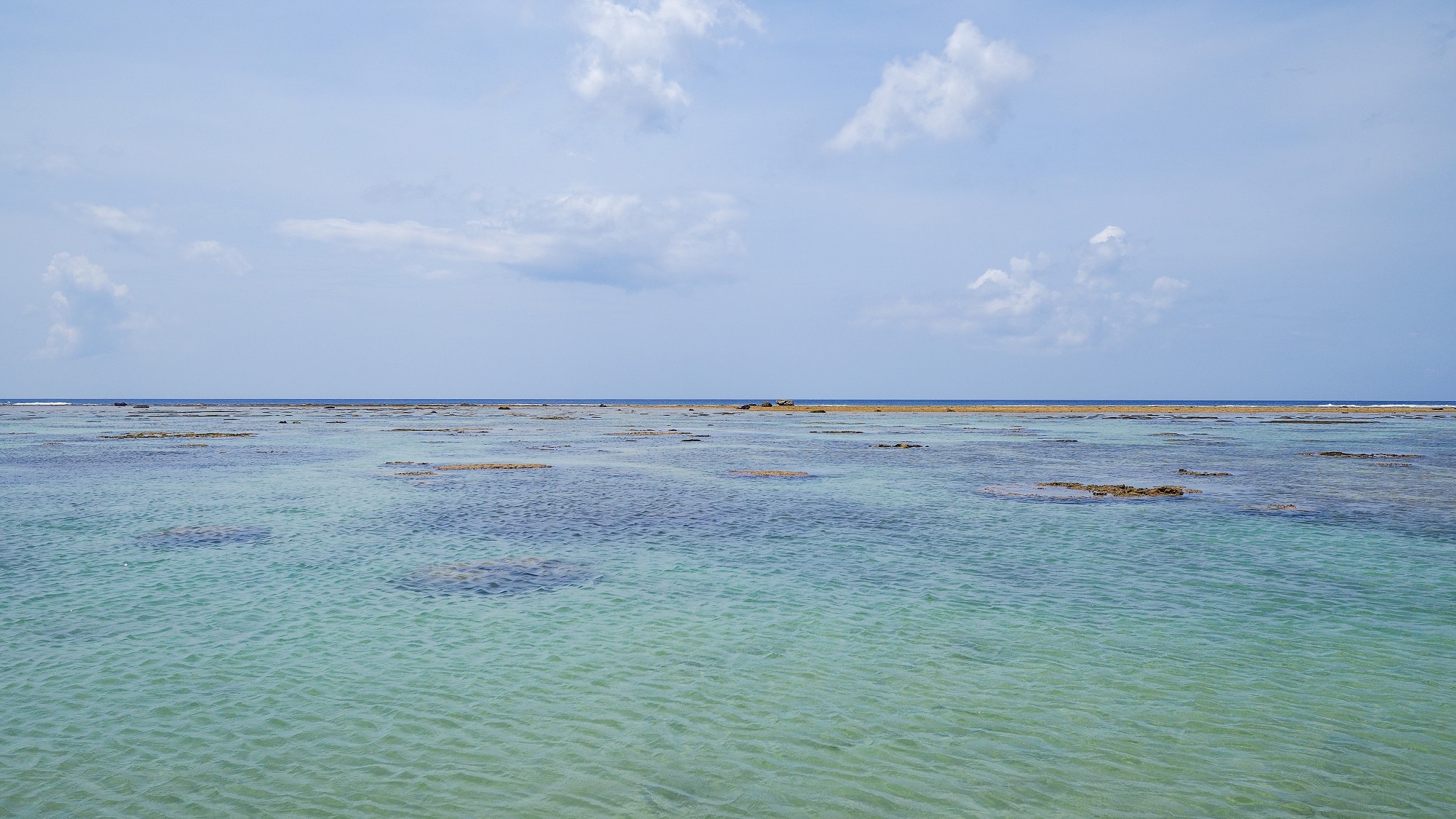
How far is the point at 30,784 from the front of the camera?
28.2ft

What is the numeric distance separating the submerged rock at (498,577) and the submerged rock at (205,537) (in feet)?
23.6

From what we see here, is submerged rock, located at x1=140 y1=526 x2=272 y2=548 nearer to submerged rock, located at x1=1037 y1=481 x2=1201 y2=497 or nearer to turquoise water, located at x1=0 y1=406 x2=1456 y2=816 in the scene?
turquoise water, located at x1=0 y1=406 x2=1456 y2=816

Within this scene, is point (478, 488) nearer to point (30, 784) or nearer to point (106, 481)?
point (106, 481)

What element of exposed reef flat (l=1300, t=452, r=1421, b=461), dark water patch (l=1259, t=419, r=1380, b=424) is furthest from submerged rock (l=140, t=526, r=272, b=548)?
dark water patch (l=1259, t=419, r=1380, b=424)

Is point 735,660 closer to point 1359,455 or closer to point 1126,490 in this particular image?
point 1126,490

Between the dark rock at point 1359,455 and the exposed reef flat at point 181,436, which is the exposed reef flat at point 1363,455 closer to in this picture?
the dark rock at point 1359,455

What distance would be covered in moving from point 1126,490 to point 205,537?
Answer: 3216 cm

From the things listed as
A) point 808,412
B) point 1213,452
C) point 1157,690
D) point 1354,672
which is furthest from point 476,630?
point 808,412

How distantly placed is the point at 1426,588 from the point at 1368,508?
13.4 meters

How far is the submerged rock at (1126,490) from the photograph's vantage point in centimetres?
3158

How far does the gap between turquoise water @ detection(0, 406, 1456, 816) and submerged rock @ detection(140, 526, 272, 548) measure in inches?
6.0

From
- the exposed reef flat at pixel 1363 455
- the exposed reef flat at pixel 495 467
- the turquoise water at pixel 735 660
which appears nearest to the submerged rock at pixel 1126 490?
the turquoise water at pixel 735 660

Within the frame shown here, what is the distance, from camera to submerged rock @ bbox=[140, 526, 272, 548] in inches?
853

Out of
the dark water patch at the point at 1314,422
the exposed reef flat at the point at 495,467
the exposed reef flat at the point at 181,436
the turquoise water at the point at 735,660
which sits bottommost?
the turquoise water at the point at 735,660
